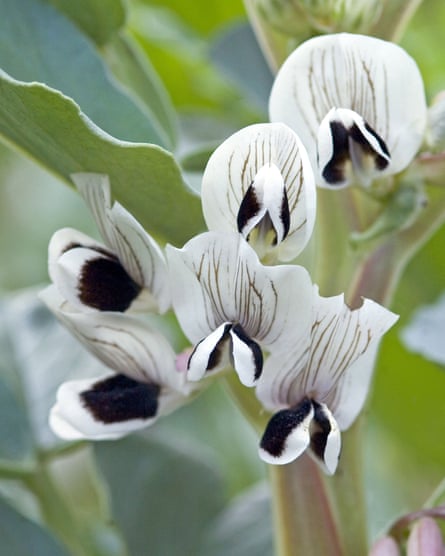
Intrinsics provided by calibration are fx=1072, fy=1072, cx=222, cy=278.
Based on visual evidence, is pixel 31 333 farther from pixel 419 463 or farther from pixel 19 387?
pixel 419 463

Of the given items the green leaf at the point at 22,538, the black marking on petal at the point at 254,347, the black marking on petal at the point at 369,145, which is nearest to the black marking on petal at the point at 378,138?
the black marking on petal at the point at 369,145

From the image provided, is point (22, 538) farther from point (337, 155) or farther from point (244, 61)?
point (244, 61)

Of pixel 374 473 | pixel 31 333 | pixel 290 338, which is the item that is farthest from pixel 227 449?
pixel 290 338

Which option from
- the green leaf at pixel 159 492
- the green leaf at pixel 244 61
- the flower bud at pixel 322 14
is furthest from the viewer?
the green leaf at pixel 244 61

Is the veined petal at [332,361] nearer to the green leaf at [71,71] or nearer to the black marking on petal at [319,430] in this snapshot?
the black marking on petal at [319,430]

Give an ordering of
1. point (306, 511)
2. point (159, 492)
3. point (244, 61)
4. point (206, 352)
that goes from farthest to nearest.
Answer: point (244, 61), point (159, 492), point (306, 511), point (206, 352)

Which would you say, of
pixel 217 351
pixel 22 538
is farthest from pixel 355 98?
pixel 22 538
